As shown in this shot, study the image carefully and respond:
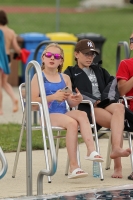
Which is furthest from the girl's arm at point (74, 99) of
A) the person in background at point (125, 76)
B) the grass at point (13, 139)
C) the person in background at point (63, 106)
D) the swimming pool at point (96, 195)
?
the grass at point (13, 139)

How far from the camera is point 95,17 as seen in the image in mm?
45750

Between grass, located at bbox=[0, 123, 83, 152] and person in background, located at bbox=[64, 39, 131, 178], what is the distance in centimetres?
151

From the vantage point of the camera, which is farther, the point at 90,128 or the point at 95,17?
the point at 95,17

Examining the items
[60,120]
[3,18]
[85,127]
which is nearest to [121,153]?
[85,127]

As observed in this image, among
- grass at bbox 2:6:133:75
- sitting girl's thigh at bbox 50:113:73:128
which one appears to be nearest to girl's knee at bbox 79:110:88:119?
sitting girl's thigh at bbox 50:113:73:128

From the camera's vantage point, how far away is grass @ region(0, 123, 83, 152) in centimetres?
893

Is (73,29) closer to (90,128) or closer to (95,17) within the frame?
(95,17)

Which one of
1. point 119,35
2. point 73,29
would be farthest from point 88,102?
point 73,29

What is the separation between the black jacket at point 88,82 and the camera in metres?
7.53

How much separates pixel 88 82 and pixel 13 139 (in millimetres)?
2108

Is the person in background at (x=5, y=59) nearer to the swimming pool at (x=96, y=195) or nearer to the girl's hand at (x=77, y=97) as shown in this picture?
the girl's hand at (x=77, y=97)

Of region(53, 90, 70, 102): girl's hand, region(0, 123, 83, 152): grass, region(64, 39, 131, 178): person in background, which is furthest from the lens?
region(0, 123, 83, 152): grass

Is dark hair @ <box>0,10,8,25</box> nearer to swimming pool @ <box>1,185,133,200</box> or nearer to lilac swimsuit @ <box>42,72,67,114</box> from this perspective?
lilac swimsuit @ <box>42,72,67,114</box>

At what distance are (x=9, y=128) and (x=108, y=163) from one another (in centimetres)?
276
